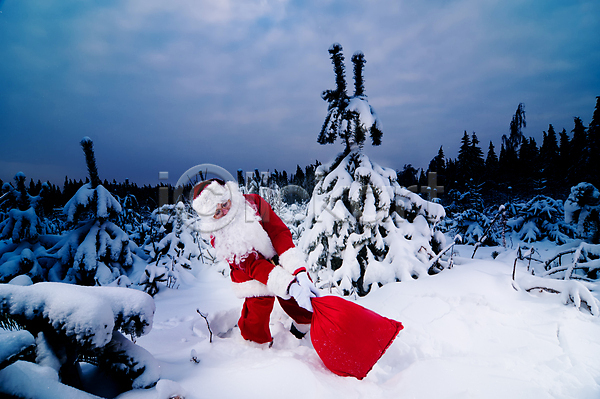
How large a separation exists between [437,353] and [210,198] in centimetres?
279

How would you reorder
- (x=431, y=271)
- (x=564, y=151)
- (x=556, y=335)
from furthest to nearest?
1. (x=564, y=151)
2. (x=431, y=271)
3. (x=556, y=335)

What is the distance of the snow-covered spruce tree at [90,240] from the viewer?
16.4 ft

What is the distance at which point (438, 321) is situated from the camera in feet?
8.41

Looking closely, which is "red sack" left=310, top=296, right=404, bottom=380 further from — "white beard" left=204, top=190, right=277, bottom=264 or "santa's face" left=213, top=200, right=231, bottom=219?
"santa's face" left=213, top=200, right=231, bottom=219

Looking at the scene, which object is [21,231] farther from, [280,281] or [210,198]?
[280,281]

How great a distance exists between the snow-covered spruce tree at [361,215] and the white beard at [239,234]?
7.87 ft

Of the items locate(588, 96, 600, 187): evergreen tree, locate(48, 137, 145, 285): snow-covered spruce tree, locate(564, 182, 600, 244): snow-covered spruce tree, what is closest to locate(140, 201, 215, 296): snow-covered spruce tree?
locate(48, 137, 145, 285): snow-covered spruce tree

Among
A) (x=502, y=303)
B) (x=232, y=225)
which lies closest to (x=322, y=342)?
(x=232, y=225)

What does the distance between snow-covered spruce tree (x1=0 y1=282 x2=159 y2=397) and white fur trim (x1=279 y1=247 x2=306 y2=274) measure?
143 cm

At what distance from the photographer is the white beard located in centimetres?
270

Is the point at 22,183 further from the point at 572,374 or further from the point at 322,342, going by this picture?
the point at 572,374

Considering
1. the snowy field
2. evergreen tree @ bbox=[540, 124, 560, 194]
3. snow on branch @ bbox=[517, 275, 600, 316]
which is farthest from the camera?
evergreen tree @ bbox=[540, 124, 560, 194]

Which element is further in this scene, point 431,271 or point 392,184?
point 392,184

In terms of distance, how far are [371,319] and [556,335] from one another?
1.62 metres
